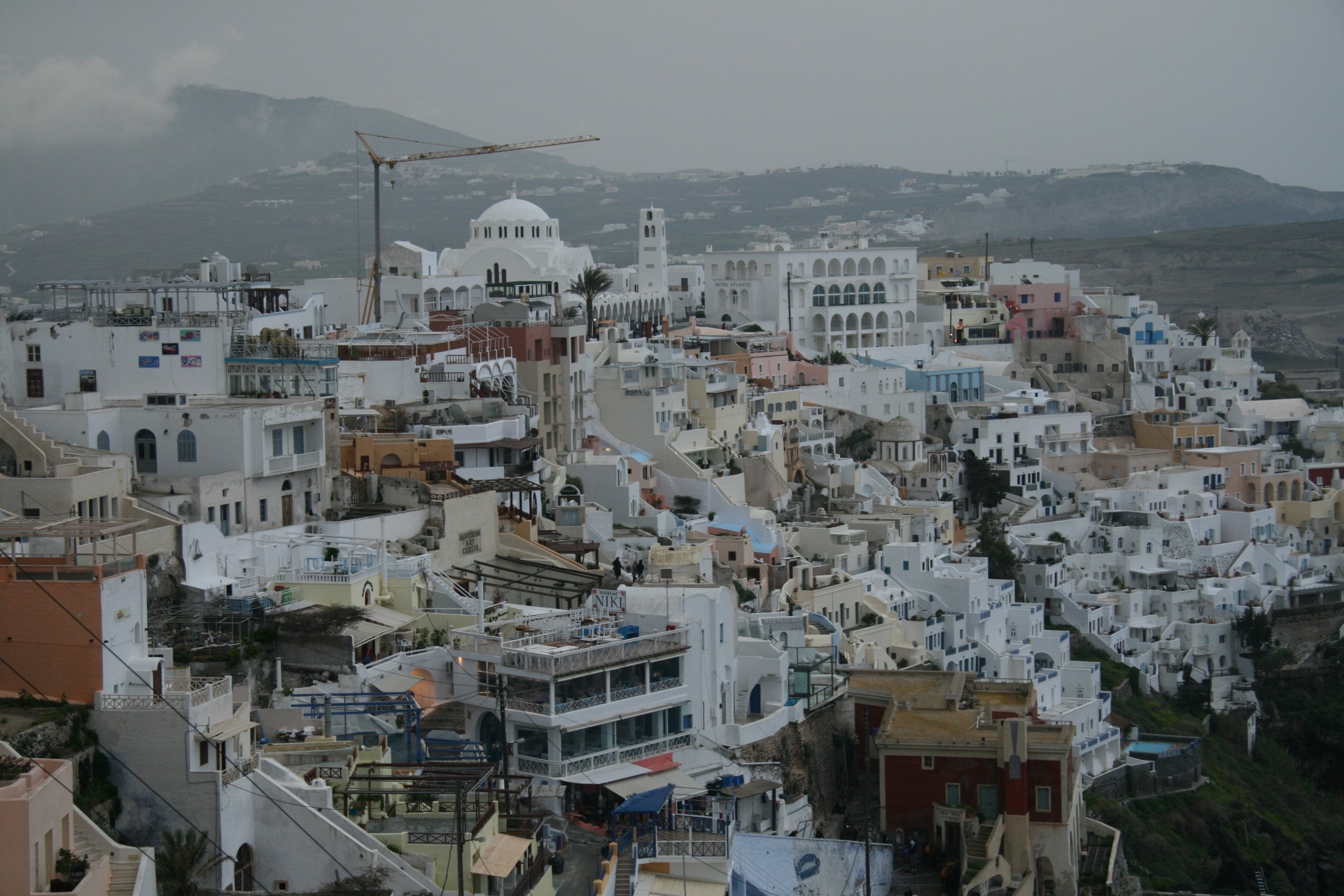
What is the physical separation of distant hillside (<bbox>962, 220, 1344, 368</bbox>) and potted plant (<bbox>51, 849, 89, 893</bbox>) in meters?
82.3

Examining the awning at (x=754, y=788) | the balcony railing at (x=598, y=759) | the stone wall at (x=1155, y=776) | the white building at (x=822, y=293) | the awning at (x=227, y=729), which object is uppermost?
the white building at (x=822, y=293)

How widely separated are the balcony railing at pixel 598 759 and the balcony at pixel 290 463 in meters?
6.52

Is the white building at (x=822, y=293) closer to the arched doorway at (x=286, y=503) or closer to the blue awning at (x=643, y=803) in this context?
the arched doorway at (x=286, y=503)

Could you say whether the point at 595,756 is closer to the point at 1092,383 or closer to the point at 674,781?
the point at 674,781

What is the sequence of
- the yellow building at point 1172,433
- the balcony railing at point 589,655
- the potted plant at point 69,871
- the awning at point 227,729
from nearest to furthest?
the potted plant at point 69,871 < the awning at point 227,729 < the balcony railing at point 589,655 < the yellow building at point 1172,433

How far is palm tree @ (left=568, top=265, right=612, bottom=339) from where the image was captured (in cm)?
4456


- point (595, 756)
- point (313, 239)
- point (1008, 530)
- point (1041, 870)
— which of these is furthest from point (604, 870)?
point (313, 239)

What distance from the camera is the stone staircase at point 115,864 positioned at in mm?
14266

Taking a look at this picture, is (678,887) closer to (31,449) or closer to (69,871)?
(69,871)

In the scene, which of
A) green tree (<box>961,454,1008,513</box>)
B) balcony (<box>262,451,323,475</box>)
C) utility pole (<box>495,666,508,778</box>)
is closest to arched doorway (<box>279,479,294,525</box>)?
balcony (<box>262,451,323,475</box>)

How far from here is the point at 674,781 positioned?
2012cm

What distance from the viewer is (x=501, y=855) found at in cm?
1644

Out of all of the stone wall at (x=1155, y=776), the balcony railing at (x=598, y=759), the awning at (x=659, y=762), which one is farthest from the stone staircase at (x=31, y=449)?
the stone wall at (x=1155, y=776)

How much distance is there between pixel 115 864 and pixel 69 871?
71 centimetres
